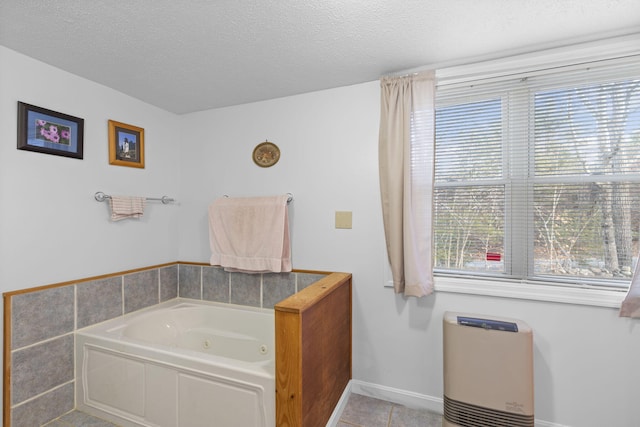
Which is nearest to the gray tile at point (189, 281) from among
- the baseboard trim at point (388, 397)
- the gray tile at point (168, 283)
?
the gray tile at point (168, 283)

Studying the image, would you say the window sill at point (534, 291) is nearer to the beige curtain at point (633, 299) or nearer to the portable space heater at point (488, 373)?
the beige curtain at point (633, 299)

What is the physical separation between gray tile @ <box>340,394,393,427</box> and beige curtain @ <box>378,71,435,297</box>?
79 cm

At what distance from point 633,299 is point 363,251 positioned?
143cm

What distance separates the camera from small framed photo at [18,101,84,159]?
167cm

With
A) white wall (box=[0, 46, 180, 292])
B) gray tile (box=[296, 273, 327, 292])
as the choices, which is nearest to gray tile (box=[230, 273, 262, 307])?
gray tile (box=[296, 273, 327, 292])

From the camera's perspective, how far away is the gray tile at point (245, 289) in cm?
239

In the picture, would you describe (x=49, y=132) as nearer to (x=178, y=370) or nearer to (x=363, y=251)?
(x=178, y=370)

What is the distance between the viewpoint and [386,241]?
1.95 metres

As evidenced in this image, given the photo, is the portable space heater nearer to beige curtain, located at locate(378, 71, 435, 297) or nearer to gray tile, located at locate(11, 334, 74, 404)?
beige curtain, located at locate(378, 71, 435, 297)

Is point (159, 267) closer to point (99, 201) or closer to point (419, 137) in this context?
point (99, 201)

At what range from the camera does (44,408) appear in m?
1.76

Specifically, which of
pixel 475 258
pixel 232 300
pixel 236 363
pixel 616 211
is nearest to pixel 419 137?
pixel 475 258

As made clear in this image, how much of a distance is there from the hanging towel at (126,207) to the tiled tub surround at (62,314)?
0.44 m

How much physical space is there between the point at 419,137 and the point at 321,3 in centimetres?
96
